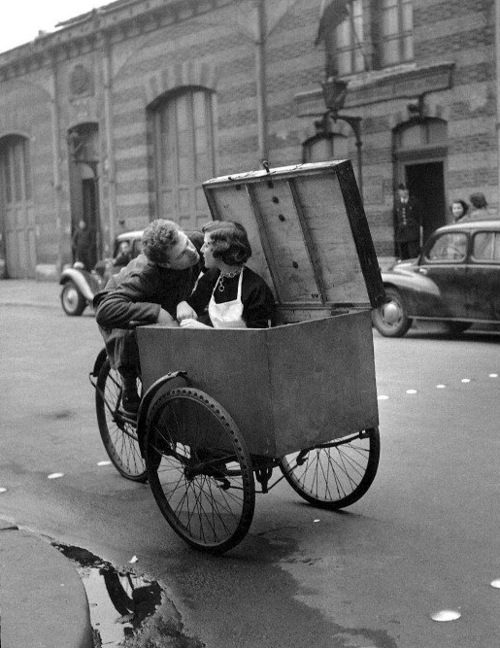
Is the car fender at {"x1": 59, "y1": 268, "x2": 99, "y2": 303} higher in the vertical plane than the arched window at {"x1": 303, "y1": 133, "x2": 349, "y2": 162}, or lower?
lower

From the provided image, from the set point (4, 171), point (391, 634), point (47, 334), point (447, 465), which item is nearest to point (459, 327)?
point (47, 334)

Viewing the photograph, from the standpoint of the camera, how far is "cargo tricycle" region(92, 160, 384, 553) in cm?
420

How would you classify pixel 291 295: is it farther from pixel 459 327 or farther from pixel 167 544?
pixel 459 327

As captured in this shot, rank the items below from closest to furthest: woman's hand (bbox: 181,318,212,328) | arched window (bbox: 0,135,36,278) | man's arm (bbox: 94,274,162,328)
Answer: woman's hand (bbox: 181,318,212,328), man's arm (bbox: 94,274,162,328), arched window (bbox: 0,135,36,278)

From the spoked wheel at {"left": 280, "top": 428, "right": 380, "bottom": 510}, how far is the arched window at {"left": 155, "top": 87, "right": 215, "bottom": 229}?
1754 cm

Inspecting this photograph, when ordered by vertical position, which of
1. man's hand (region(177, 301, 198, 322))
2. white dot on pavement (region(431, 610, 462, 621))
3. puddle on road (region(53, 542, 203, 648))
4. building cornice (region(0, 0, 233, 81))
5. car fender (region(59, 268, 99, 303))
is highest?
building cornice (region(0, 0, 233, 81))

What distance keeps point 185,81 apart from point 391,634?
20739mm

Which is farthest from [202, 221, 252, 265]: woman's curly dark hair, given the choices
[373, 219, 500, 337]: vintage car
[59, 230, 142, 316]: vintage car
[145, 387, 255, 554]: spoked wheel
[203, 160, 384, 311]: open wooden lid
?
[59, 230, 142, 316]: vintage car

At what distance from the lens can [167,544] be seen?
454 cm

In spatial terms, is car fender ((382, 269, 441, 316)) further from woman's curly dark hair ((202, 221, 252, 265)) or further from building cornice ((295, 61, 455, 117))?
woman's curly dark hair ((202, 221, 252, 265))

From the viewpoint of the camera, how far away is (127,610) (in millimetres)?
3746

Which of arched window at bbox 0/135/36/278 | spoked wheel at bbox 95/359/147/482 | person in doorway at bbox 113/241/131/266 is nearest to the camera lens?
spoked wheel at bbox 95/359/147/482

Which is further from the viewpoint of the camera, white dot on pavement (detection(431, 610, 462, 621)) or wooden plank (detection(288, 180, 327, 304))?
wooden plank (detection(288, 180, 327, 304))

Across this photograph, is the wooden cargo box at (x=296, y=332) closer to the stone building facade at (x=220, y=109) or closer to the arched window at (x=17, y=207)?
the stone building facade at (x=220, y=109)
